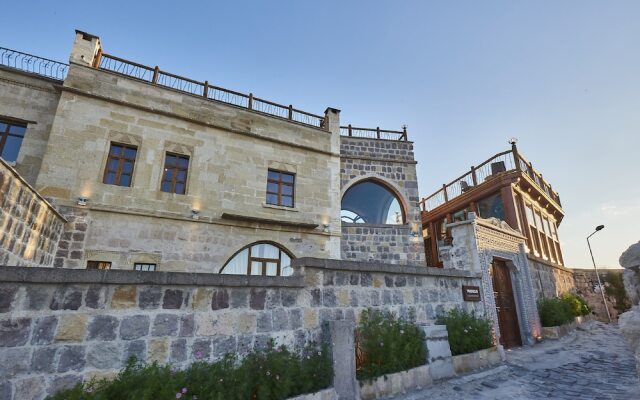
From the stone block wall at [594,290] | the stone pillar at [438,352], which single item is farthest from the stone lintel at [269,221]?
the stone block wall at [594,290]

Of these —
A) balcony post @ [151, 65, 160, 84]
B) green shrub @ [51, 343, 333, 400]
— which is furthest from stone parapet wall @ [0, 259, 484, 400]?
balcony post @ [151, 65, 160, 84]

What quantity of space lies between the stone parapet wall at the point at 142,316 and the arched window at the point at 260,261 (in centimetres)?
547

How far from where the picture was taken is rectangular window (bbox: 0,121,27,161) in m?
8.53

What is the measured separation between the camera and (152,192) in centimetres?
913

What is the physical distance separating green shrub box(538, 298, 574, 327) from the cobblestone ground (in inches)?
84.5

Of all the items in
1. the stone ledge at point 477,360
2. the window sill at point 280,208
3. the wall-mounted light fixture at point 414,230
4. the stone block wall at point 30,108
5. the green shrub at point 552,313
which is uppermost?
the stone block wall at point 30,108

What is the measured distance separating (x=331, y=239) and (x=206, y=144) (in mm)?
5333

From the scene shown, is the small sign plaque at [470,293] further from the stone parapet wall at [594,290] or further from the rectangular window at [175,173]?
the stone parapet wall at [594,290]

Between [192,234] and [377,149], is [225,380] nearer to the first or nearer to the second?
[192,234]

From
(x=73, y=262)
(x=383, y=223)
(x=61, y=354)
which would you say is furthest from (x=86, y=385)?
(x=383, y=223)

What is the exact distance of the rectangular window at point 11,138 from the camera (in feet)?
28.0

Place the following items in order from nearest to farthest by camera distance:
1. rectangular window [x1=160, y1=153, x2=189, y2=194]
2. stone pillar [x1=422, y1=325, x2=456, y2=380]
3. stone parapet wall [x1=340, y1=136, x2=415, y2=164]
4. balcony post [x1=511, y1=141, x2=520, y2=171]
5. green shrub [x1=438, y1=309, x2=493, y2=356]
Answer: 1. stone pillar [x1=422, y1=325, x2=456, y2=380]
2. green shrub [x1=438, y1=309, x2=493, y2=356]
3. rectangular window [x1=160, y1=153, x2=189, y2=194]
4. stone parapet wall [x1=340, y1=136, x2=415, y2=164]
5. balcony post [x1=511, y1=141, x2=520, y2=171]

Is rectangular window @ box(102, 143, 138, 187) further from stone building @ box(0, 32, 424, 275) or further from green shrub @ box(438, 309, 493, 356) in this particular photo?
green shrub @ box(438, 309, 493, 356)

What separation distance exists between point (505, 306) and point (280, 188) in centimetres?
822
